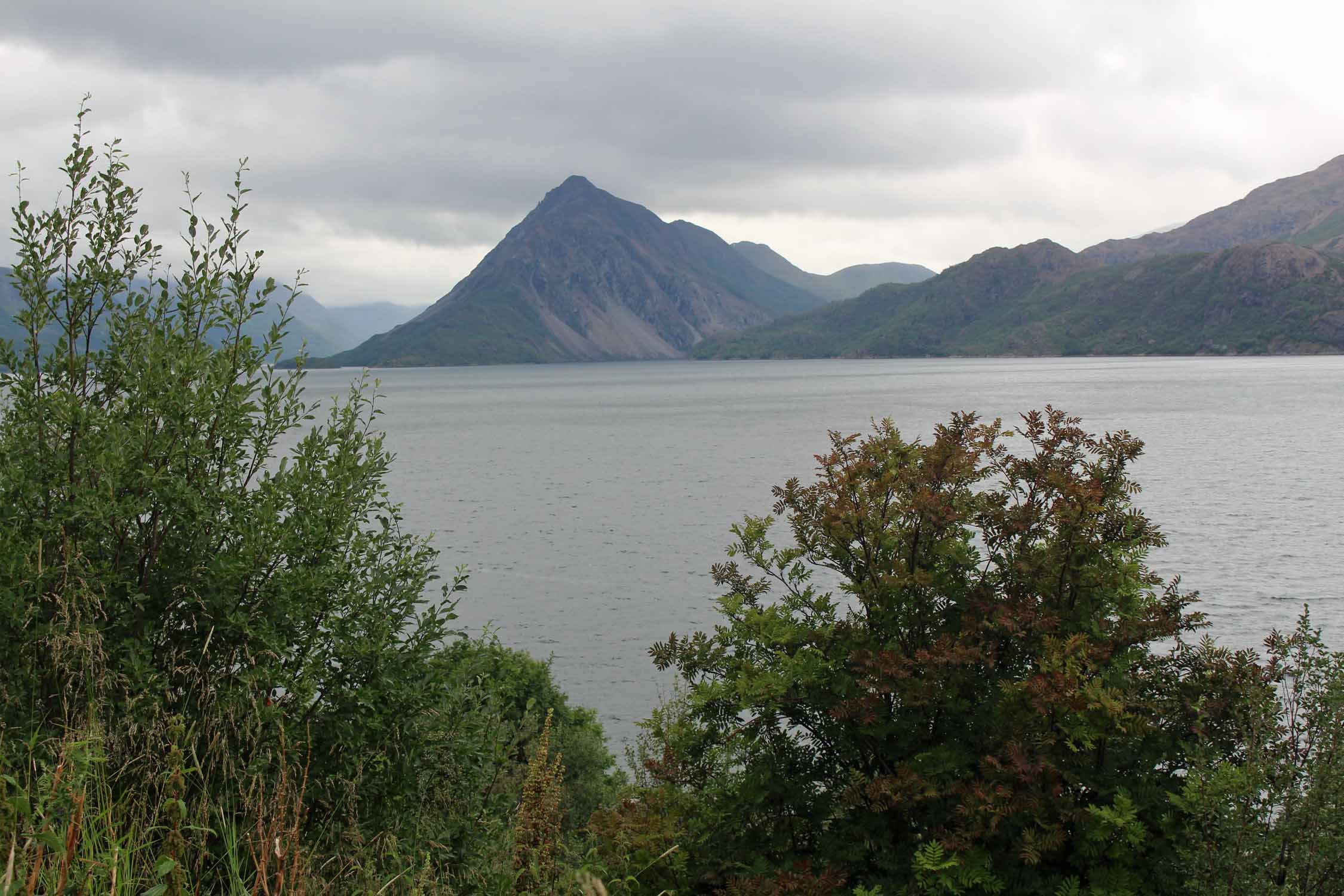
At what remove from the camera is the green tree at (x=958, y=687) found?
294 inches

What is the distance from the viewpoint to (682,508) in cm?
6588

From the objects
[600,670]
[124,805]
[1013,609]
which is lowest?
[600,670]

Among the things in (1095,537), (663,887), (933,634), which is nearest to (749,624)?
(933,634)

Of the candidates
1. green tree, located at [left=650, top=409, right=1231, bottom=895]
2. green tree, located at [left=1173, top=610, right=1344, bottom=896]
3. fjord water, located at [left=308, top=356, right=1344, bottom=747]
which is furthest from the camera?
fjord water, located at [left=308, top=356, right=1344, bottom=747]

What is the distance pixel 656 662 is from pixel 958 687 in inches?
130

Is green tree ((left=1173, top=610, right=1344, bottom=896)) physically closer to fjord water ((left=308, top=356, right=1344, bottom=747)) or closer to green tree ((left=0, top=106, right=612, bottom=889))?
green tree ((left=0, top=106, right=612, bottom=889))

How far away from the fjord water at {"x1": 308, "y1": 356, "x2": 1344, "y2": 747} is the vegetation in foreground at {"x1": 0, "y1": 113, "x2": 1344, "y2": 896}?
18340 millimetres

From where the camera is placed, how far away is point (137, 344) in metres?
8.78

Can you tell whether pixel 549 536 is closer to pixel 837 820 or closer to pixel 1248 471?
pixel 837 820

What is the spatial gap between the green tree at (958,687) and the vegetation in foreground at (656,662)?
0.12ft

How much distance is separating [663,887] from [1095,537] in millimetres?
5307

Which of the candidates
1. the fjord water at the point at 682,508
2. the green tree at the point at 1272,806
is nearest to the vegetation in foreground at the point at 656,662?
the green tree at the point at 1272,806

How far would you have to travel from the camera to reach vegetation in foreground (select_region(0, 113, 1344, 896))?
22.5 feet

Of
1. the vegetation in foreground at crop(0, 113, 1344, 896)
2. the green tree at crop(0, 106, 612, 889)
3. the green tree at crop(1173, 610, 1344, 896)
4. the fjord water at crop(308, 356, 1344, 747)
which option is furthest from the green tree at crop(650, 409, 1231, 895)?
the fjord water at crop(308, 356, 1344, 747)
